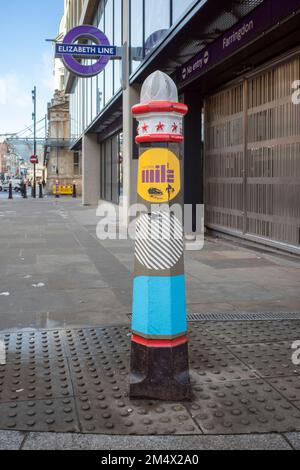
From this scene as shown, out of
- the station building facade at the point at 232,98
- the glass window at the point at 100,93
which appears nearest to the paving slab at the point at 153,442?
the station building facade at the point at 232,98

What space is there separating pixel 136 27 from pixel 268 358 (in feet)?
43.2

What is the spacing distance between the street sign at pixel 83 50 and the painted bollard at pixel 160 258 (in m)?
11.2

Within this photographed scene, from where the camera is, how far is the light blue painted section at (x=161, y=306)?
3.80m

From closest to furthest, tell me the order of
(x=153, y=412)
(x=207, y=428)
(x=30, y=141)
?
(x=207, y=428), (x=153, y=412), (x=30, y=141)

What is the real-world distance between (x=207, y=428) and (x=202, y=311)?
281 cm

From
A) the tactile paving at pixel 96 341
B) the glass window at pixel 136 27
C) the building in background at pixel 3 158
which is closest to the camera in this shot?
the tactile paving at pixel 96 341

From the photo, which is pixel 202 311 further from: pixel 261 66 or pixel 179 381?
pixel 261 66

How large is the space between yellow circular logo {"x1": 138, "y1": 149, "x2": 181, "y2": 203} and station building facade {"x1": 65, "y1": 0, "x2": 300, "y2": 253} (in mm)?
5110

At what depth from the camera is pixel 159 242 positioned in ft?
12.6

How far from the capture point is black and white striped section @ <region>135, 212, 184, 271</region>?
3.82 meters

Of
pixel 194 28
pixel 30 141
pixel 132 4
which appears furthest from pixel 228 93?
pixel 30 141

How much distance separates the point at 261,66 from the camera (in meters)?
10.8

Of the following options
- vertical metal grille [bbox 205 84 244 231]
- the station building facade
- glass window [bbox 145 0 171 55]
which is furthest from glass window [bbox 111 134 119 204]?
vertical metal grille [bbox 205 84 244 231]

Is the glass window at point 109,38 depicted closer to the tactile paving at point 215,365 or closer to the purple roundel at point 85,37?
the purple roundel at point 85,37
